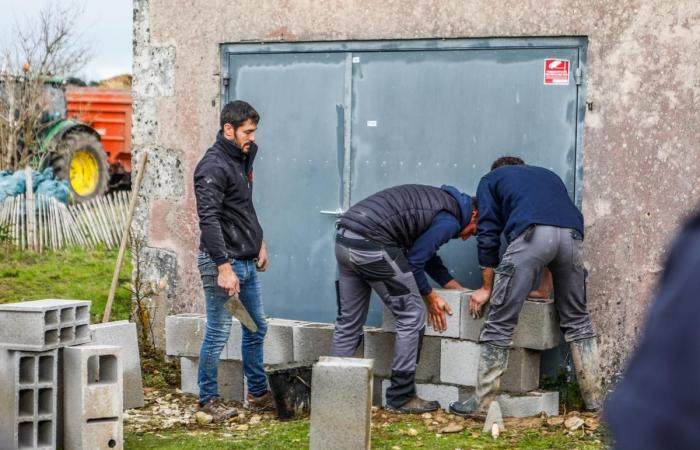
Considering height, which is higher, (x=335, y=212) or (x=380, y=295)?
(x=335, y=212)

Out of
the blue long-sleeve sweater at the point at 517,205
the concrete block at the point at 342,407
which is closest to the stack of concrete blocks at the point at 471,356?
the blue long-sleeve sweater at the point at 517,205

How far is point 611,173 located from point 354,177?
1911mm

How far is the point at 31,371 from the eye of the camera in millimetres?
6059

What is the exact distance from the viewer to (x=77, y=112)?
2359 cm

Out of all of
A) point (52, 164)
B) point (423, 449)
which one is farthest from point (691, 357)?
point (52, 164)

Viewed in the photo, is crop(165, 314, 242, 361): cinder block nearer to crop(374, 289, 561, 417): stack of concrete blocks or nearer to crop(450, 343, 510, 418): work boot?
crop(374, 289, 561, 417): stack of concrete blocks

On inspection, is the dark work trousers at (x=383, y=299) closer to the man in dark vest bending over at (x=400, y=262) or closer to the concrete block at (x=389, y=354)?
the man in dark vest bending over at (x=400, y=262)

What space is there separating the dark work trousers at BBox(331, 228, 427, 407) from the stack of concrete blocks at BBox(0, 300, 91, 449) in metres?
1.78

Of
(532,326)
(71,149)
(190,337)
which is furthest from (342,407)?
(71,149)

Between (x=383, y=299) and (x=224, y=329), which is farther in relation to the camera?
(x=224, y=329)

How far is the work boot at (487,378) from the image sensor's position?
684 centimetres

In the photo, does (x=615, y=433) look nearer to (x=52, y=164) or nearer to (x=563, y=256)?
(x=563, y=256)

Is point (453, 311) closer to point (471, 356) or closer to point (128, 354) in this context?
point (471, 356)

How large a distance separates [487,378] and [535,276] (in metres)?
0.73
